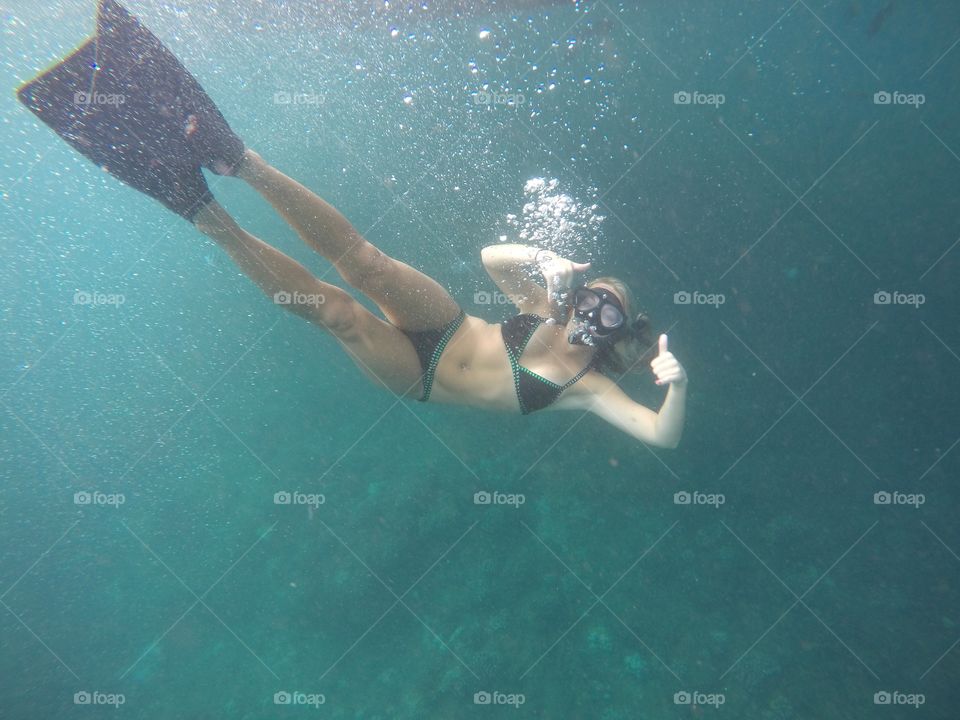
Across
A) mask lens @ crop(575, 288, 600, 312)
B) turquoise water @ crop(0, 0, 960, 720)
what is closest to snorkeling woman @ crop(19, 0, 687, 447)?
mask lens @ crop(575, 288, 600, 312)

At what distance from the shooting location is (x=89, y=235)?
1224 inches

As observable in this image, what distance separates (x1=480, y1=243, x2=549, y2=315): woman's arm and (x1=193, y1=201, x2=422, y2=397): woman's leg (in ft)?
3.30

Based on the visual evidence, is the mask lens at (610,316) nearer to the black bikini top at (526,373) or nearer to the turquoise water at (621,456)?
the black bikini top at (526,373)

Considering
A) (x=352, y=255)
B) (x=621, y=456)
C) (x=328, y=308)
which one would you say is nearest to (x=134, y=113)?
(x=352, y=255)

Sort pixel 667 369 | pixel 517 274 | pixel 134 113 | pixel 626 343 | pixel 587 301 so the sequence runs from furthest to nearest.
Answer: pixel 517 274, pixel 626 343, pixel 587 301, pixel 667 369, pixel 134 113

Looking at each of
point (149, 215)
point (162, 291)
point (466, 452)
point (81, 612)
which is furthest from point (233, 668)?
point (149, 215)

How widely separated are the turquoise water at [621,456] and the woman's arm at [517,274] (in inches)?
220

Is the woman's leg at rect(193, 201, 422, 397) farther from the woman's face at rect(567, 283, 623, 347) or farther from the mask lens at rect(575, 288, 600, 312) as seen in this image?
the mask lens at rect(575, 288, 600, 312)

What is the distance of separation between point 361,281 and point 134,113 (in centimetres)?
165

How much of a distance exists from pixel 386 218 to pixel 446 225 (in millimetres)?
2344

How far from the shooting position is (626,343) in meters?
3.75

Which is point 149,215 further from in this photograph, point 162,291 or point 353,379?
point 353,379

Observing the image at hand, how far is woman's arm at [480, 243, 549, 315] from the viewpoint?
416 cm

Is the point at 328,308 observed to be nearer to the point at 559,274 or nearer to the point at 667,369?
the point at 559,274
